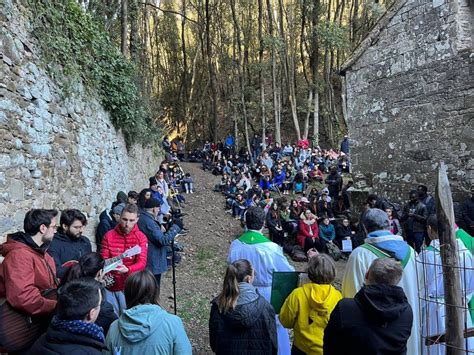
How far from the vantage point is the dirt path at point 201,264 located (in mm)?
5590

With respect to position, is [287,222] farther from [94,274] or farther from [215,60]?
[215,60]

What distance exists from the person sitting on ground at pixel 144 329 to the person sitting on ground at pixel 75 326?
0.23m

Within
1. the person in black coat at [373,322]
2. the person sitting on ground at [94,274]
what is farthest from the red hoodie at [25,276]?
the person in black coat at [373,322]

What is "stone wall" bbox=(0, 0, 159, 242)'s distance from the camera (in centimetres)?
426

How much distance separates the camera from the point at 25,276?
2686 mm

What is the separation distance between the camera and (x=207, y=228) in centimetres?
1112

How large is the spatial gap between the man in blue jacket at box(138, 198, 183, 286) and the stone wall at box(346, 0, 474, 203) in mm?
5610

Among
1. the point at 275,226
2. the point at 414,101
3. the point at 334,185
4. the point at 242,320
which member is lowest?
the point at 275,226

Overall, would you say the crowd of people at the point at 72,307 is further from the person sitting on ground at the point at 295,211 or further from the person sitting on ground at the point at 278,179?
the person sitting on ground at the point at 278,179

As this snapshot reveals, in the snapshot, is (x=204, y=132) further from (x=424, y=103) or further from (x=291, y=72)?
(x=424, y=103)

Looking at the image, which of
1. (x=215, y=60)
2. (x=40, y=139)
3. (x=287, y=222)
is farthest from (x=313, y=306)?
(x=215, y=60)

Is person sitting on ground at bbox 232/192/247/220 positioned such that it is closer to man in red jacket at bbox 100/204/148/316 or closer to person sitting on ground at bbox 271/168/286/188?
person sitting on ground at bbox 271/168/286/188

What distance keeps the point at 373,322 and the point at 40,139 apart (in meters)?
4.52

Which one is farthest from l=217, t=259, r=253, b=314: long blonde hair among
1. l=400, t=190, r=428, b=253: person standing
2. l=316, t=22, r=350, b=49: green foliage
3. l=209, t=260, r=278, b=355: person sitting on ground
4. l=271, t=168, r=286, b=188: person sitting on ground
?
l=316, t=22, r=350, b=49: green foliage
